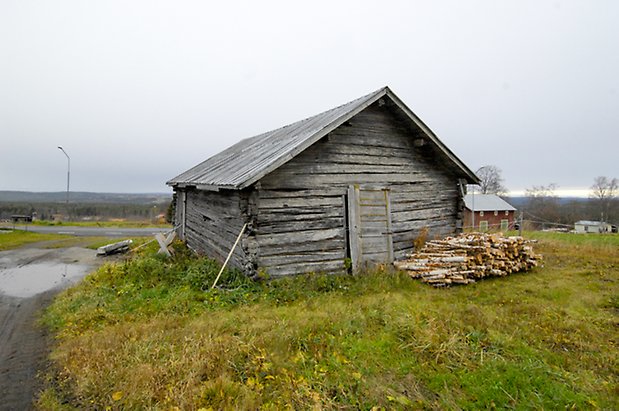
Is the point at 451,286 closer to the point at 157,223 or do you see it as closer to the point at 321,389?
the point at 321,389

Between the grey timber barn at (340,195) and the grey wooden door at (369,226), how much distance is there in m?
0.03

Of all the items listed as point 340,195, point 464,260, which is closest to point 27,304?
point 340,195

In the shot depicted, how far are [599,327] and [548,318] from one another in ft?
2.52

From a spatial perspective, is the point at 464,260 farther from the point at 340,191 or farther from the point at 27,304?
the point at 27,304

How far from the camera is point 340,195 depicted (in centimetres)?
934

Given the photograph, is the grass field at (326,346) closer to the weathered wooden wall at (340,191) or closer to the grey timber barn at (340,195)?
the weathered wooden wall at (340,191)

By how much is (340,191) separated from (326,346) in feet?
16.2

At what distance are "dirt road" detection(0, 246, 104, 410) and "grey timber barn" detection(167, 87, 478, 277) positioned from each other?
13.4 feet

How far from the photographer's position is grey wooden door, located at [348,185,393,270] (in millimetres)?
9352

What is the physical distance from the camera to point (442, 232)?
37.8ft

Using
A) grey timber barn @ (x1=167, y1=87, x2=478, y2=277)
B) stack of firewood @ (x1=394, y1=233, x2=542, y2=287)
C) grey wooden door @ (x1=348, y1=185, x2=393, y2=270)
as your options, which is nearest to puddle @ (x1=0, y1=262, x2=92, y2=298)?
grey timber barn @ (x1=167, y1=87, x2=478, y2=277)

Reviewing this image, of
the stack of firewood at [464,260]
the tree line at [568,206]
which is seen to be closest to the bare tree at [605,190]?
the tree line at [568,206]

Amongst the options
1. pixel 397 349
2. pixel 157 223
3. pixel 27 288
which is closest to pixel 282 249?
pixel 397 349

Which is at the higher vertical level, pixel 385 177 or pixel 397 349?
pixel 385 177
